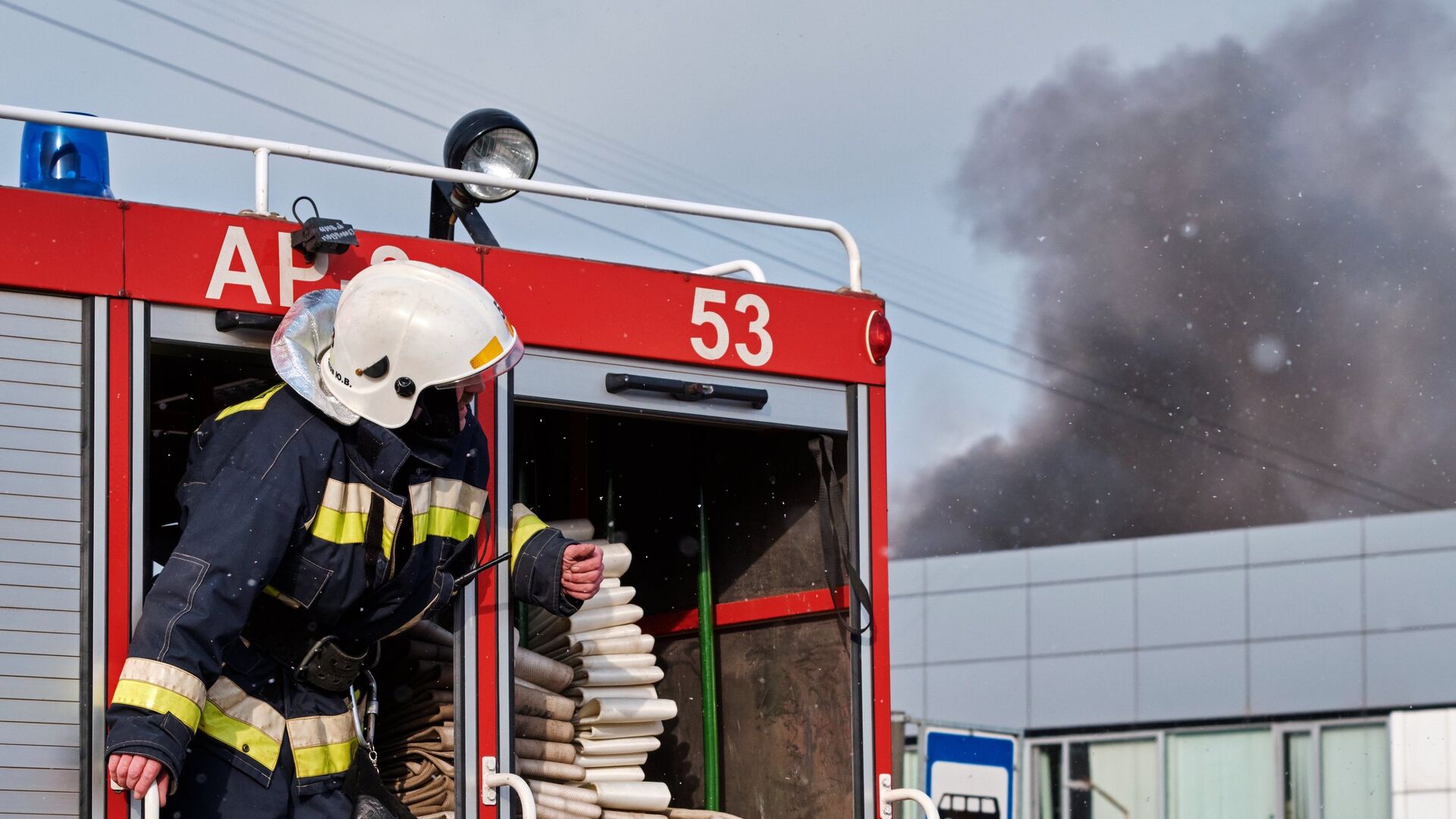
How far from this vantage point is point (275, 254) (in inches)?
175

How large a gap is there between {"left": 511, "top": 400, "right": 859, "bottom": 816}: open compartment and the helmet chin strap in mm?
831

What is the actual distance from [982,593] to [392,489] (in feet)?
77.6

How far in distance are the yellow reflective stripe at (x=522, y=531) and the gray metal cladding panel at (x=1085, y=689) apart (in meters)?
20.8

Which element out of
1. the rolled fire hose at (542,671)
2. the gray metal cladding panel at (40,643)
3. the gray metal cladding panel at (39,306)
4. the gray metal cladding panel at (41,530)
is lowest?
the gray metal cladding panel at (40,643)

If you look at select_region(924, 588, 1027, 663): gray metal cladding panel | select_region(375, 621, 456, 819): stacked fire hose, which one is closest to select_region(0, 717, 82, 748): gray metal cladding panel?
select_region(375, 621, 456, 819): stacked fire hose

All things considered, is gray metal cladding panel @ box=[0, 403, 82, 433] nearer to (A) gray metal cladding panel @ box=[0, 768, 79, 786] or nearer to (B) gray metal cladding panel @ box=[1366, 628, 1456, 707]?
(A) gray metal cladding panel @ box=[0, 768, 79, 786]

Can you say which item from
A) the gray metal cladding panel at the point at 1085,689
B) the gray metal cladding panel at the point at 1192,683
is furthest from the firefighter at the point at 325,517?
the gray metal cladding panel at the point at 1085,689

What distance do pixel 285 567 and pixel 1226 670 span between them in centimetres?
2108

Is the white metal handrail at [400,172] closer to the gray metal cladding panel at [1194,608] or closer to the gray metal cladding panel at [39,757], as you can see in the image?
the gray metal cladding panel at [39,757]

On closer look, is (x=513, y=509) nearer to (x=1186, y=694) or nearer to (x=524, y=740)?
(x=524, y=740)

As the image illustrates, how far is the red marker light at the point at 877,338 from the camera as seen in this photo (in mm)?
5281

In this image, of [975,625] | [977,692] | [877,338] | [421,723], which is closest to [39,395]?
[421,723]

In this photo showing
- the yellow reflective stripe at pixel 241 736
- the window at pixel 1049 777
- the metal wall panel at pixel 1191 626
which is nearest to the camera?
the yellow reflective stripe at pixel 241 736

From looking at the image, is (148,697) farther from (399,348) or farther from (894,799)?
(894,799)
